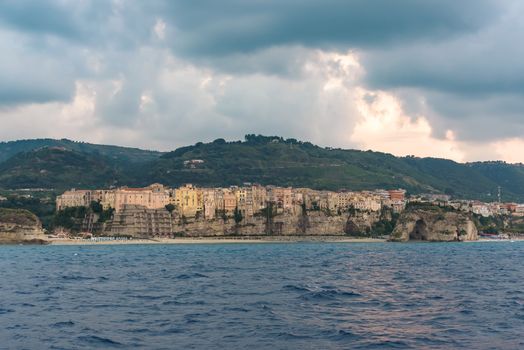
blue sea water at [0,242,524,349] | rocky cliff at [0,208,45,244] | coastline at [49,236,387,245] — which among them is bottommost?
coastline at [49,236,387,245]

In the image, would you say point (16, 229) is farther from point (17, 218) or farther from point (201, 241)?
point (201, 241)

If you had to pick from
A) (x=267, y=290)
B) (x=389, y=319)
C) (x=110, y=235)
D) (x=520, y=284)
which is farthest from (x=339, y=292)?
(x=110, y=235)

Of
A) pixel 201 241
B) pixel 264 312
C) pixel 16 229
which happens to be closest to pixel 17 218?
pixel 16 229

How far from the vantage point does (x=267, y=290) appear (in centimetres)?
4703

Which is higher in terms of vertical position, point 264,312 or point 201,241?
point 264,312

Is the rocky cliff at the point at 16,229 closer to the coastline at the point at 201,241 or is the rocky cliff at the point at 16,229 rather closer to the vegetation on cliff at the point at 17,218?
the vegetation on cliff at the point at 17,218

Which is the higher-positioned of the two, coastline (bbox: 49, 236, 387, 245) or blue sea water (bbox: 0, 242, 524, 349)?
blue sea water (bbox: 0, 242, 524, 349)

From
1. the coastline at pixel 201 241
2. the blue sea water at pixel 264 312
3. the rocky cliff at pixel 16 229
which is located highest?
the rocky cliff at pixel 16 229

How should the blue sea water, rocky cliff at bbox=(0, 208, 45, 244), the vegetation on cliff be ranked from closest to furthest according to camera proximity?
the blue sea water → rocky cliff at bbox=(0, 208, 45, 244) → the vegetation on cliff

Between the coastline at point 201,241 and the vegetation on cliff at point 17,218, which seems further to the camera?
the vegetation on cliff at point 17,218

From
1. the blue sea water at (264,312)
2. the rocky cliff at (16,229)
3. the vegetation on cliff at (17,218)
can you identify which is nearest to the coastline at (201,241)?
the rocky cliff at (16,229)

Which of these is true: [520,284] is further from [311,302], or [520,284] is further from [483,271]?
[311,302]

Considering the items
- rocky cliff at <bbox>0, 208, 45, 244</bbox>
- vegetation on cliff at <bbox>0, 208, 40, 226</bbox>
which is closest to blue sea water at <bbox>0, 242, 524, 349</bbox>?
rocky cliff at <bbox>0, 208, 45, 244</bbox>

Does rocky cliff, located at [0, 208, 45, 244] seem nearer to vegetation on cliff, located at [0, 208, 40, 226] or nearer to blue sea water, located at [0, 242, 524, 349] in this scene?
vegetation on cliff, located at [0, 208, 40, 226]
